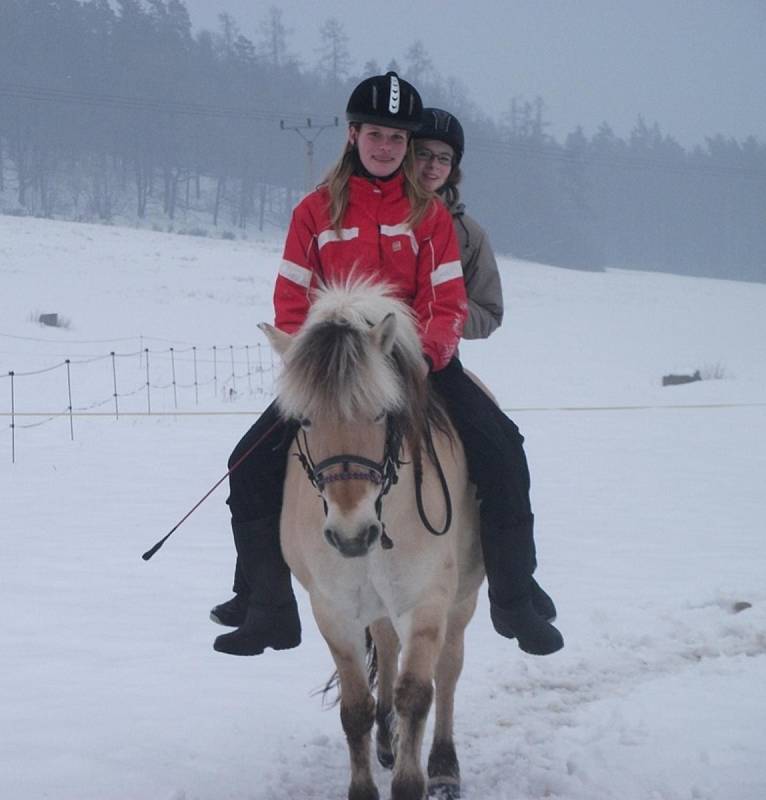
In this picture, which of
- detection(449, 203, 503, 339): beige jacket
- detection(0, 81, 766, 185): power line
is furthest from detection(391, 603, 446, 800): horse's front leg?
detection(0, 81, 766, 185): power line

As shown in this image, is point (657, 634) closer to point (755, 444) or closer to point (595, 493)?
point (595, 493)

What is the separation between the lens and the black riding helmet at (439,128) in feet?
15.6

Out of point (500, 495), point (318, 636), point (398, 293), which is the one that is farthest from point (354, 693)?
point (318, 636)

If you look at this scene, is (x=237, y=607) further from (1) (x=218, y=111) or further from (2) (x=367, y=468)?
(1) (x=218, y=111)

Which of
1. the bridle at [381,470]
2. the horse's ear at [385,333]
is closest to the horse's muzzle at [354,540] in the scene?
the bridle at [381,470]

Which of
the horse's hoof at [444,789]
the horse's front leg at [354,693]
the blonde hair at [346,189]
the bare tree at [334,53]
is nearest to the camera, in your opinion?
the horse's front leg at [354,693]

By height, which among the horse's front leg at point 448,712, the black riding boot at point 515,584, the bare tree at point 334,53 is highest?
the bare tree at point 334,53

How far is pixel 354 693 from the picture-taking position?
411 cm

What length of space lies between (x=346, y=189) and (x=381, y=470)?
1327mm

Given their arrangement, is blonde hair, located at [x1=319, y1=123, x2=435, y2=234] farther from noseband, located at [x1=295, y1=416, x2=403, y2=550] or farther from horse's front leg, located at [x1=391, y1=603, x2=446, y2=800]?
horse's front leg, located at [x1=391, y1=603, x2=446, y2=800]

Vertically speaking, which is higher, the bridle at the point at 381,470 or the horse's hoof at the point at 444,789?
the bridle at the point at 381,470

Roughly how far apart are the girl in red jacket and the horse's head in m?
0.43

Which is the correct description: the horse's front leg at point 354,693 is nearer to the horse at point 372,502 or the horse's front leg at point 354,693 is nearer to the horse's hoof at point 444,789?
the horse at point 372,502

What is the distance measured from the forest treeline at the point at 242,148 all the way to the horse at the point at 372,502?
6396 centimetres
